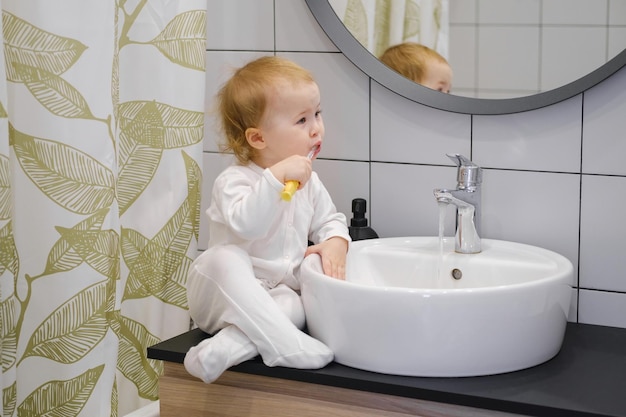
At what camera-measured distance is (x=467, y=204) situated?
1678 mm

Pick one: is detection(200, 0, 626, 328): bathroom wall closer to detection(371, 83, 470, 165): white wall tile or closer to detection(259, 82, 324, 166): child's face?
detection(371, 83, 470, 165): white wall tile

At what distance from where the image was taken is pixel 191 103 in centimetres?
179

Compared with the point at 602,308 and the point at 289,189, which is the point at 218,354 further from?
the point at 602,308

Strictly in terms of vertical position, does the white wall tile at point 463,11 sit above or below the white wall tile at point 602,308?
above

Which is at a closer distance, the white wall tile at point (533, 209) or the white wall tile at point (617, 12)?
the white wall tile at point (617, 12)

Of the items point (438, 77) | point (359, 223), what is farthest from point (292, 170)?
point (438, 77)

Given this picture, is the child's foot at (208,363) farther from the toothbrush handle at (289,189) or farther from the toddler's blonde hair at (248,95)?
the toddler's blonde hair at (248,95)

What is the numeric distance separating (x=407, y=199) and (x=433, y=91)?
0.23m

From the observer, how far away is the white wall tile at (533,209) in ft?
5.52

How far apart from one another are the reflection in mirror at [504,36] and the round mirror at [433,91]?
1cm

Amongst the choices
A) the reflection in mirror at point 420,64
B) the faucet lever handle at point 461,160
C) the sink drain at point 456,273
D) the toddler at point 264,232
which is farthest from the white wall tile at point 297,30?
the sink drain at point 456,273

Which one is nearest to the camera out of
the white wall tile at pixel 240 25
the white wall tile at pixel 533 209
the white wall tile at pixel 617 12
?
the white wall tile at pixel 617 12

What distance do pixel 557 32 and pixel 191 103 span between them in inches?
28.6

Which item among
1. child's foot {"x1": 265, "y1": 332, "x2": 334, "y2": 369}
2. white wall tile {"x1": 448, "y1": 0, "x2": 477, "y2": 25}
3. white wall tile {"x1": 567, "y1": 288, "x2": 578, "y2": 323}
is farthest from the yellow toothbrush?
white wall tile {"x1": 567, "y1": 288, "x2": 578, "y2": 323}
